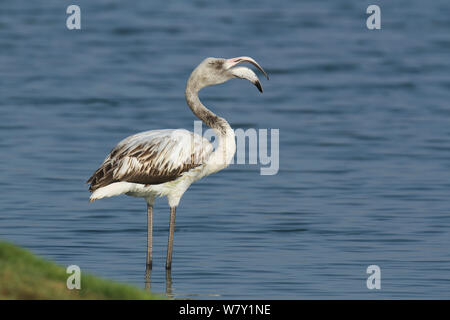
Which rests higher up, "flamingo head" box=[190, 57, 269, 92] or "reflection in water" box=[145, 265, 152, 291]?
"flamingo head" box=[190, 57, 269, 92]

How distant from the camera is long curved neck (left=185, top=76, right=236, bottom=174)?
12.1 metres

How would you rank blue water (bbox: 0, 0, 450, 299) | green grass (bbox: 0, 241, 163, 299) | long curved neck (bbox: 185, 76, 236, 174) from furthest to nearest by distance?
blue water (bbox: 0, 0, 450, 299) < long curved neck (bbox: 185, 76, 236, 174) < green grass (bbox: 0, 241, 163, 299)

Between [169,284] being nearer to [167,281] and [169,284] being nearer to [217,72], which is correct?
[167,281]

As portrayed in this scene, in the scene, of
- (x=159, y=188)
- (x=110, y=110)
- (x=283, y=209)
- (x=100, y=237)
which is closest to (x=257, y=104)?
(x=110, y=110)

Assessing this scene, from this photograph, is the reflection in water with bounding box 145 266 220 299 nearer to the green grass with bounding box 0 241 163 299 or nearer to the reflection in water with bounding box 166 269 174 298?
the reflection in water with bounding box 166 269 174 298

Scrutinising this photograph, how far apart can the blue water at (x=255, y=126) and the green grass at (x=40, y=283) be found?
2240mm

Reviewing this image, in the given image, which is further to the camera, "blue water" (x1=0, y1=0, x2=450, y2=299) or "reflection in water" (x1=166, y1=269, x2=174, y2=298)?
"blue water" (x1=0, y1=0, x2=450, y2=299)

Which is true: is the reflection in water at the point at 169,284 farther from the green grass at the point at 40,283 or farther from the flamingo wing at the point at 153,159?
the green grass at the point at 40,283

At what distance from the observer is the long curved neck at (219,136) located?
1213 cm

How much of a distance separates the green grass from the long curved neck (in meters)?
2.86

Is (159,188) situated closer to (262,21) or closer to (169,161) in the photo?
(169,161)

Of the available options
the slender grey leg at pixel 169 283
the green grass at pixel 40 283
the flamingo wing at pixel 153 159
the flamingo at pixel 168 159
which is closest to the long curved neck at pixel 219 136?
the flamingo at pixel 168 159

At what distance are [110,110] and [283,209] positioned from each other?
919 centimetres

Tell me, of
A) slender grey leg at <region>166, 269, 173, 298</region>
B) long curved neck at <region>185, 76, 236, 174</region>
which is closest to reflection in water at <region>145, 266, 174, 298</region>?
slender grey leg at <region>166, 269, 173, 298</region>
